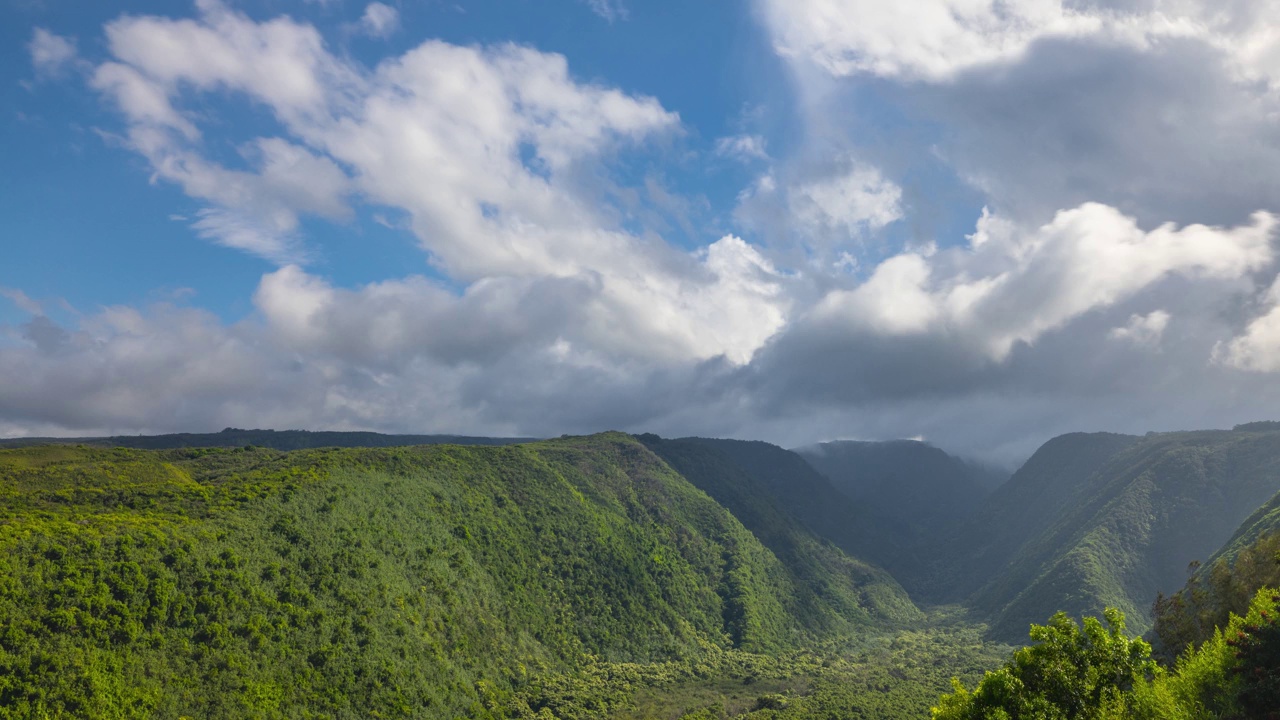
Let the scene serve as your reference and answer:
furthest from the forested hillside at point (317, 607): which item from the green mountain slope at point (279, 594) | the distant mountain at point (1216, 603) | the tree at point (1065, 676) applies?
the tree at point (1065, 676)

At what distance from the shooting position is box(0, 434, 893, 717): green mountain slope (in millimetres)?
85750

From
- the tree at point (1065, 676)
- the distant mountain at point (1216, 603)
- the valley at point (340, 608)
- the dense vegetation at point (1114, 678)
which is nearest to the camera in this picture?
the dense vegetation at point (1114, 678)

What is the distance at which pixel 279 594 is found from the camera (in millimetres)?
113688

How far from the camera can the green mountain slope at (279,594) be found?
3376 inches

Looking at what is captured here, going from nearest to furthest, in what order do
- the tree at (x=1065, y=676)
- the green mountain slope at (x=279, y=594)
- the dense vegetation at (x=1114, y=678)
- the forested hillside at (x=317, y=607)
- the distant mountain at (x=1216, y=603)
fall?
1. the dense vegetation at (x=1114, y=678)
2. the tree at (x=1065, y=676)
3. the distant mountain at (x=1216, y=603)
4. the green mountain slope at (x=279, y=594)
5. the forested hillside at (x=317, y=607)

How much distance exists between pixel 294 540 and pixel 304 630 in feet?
67.8

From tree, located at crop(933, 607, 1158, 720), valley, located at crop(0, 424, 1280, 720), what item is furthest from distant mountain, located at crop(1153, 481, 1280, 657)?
tree, located at crop(933, 607, 1158, 720)

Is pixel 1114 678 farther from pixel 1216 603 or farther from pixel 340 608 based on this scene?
pixel 340 608

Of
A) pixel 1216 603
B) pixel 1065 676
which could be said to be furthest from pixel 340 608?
pixel 1216 603

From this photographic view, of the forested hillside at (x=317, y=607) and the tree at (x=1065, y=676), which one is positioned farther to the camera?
the forested hillside at (x=317, y=607)

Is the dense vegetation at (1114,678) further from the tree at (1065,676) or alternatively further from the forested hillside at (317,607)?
the forested hillside at (317,607)

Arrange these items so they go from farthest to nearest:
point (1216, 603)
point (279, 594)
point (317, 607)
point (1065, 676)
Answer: point (317, 607), point (279, 594), point (1216, 603), point (1065, 676)

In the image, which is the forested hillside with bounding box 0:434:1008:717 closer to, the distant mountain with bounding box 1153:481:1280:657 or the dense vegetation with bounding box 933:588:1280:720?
the distant mountain with bounding box 1153:481:1280:657

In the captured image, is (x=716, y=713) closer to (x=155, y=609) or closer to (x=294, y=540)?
→ (x=294, y=540)
